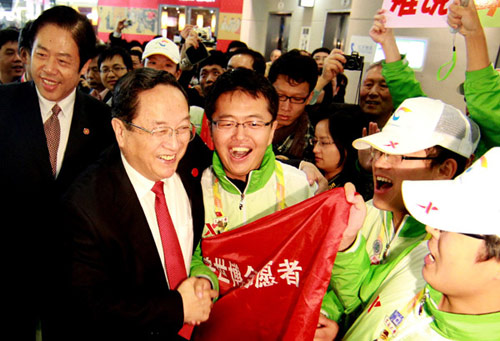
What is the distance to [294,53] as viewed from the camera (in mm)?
2816

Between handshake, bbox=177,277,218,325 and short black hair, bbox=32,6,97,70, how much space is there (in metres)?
1.58

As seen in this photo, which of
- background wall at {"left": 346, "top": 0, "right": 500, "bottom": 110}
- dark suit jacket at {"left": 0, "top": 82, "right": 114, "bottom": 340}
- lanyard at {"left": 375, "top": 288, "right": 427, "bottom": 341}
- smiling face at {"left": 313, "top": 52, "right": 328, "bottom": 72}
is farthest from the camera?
smiling face at {"left": 313, "top": 52, "right": 328, "bottom": 72}

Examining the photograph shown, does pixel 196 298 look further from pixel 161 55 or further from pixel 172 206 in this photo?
pixel 161 55

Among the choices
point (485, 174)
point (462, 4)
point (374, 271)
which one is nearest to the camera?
point (485, 174)

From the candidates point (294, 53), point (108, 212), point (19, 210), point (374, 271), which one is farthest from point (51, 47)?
point (374, 271)

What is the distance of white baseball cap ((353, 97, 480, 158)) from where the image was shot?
1.52 meters

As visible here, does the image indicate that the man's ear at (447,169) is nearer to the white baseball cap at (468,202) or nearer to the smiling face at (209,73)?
the white baseball cap at (468,202)

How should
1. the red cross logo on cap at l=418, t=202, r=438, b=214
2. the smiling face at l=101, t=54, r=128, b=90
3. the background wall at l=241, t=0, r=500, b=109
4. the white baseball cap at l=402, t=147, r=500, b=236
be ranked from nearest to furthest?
the white baseball cap at l=402, t=147, r=500, b=236 → the red cross logo on cap at l=418, t=202, r=438, b=214 → the smiling face at l=101, t=54, r=128, b=90 → the background wall at l=241, t=0, r=500, b=109

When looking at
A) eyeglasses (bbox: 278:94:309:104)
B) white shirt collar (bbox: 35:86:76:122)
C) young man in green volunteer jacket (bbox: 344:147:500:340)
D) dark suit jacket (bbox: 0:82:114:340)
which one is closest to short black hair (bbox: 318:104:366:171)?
eyeglasses (bbox: 278:94:309:104)

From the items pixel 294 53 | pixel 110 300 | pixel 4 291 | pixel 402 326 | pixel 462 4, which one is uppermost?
pixel 462 4

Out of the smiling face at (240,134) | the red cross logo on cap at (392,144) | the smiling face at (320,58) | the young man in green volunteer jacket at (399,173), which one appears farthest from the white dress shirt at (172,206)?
the smiling face at (320,58)

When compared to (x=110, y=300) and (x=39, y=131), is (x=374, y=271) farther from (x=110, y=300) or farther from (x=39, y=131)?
(x=39, y=131)

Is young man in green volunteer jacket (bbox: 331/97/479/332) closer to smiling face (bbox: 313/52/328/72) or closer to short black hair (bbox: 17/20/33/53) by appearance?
short black hair (bbox: 17/20/33/53)

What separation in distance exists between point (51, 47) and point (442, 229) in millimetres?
2193
